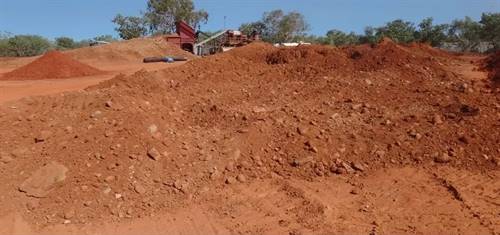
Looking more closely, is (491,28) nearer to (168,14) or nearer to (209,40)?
(209,40)

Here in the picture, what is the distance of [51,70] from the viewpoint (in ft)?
47.3

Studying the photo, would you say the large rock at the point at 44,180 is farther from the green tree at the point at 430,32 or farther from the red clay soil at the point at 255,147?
the green tree at the point at 430,32

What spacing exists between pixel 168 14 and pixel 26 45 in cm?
1312

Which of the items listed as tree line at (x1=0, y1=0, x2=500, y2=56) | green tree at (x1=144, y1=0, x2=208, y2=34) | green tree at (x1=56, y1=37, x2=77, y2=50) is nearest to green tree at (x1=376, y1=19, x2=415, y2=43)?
tree line at (x1=0, y1=0, x2=500, y2=56)

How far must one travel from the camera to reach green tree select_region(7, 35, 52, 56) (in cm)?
3619

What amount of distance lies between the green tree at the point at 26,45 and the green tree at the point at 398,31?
82.0ft

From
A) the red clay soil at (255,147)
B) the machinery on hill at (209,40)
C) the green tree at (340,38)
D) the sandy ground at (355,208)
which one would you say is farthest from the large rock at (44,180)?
the green tree at (340,38)

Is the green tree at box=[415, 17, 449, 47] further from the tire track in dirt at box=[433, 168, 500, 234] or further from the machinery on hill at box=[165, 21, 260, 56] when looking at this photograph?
the tire track in dirt at box=[433, 168, 500, 234]

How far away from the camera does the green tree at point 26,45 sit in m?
36.2

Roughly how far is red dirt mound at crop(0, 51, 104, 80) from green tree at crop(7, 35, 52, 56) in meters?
23.5

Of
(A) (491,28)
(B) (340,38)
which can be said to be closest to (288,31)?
(B) (340,38)

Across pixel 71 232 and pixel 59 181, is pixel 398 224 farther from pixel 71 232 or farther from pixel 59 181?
pixel 59 181

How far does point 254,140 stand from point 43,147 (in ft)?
7.32

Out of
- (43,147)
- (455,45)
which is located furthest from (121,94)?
(455,45)
